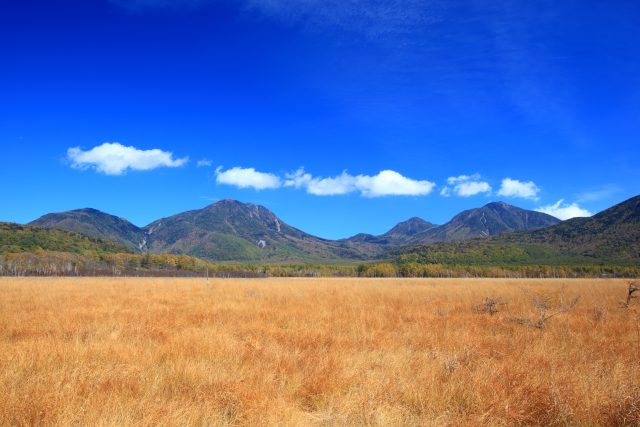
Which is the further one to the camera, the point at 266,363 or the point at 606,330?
the point at 606,330

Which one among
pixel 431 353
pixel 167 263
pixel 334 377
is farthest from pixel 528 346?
pixel 167 263

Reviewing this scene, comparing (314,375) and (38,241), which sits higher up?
(38,241)

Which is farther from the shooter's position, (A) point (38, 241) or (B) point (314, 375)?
(A) point (38, 241)

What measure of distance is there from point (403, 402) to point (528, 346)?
14.9 feet

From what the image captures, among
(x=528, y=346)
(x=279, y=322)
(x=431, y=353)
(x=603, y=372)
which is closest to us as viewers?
(x=603, y=372)

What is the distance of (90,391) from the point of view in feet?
16.4

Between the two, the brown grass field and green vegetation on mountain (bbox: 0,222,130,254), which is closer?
the brown grass field

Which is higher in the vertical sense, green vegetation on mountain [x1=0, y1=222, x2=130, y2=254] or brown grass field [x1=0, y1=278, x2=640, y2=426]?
green vegetation on mountain [x1=0, y1=222, x2=130, y2=254]

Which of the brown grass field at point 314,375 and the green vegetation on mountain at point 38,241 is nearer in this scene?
the brown grass field at point 314,375

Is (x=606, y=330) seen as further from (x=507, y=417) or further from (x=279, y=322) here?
(x=279, y=322)

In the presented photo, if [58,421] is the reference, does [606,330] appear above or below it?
below

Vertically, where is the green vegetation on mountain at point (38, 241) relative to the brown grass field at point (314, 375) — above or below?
above

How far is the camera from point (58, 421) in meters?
3.92

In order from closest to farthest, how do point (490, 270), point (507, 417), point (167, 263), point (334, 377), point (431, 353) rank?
point (507, 417), point (334, 377), point (431, 353), point (490, 270), point (167, 263)
